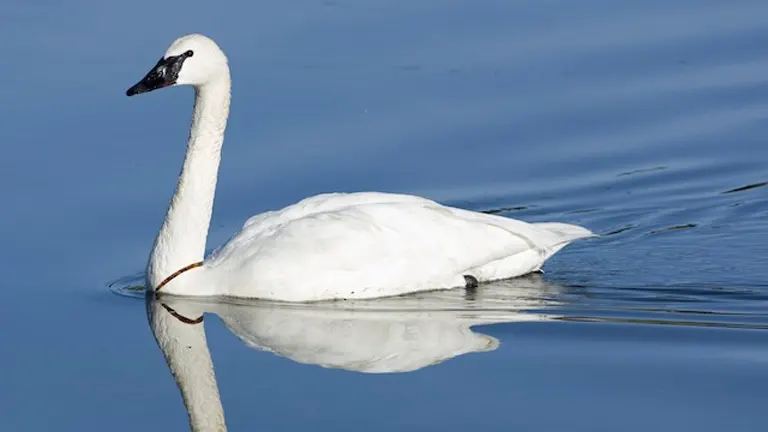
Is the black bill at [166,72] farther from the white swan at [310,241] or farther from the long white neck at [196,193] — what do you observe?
the long white neck at [196,193]

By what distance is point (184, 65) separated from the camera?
452 inches

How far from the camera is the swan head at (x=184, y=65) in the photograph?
11453mm

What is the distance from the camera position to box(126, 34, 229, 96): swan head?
11.5m

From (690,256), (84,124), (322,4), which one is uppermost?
(322,4)

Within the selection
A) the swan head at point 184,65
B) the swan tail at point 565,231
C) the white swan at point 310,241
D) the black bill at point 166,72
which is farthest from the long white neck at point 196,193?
the swan tail at point 565,231

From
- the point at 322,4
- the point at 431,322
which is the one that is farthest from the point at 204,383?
the point at 322,4

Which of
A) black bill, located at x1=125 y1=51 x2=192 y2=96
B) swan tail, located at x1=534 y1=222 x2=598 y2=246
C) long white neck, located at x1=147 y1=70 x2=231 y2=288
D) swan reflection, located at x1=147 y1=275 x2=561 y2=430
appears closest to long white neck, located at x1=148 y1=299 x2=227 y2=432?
swan reflection, located at x1=147 y1=275 x2=561 y2=430

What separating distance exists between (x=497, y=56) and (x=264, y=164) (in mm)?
3164

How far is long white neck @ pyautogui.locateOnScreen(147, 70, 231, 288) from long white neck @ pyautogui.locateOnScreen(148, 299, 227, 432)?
31 centimetres

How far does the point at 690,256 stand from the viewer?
12.3 m

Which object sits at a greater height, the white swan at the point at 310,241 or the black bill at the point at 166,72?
the black bill at the point at 166,72

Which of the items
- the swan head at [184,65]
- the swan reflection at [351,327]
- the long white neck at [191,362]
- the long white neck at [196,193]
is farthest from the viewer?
the long white neck at [196,193]

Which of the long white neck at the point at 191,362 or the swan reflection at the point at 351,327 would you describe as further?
the swan reflection at the point at 351,327

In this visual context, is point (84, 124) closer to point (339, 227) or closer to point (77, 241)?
point (77, 241)
